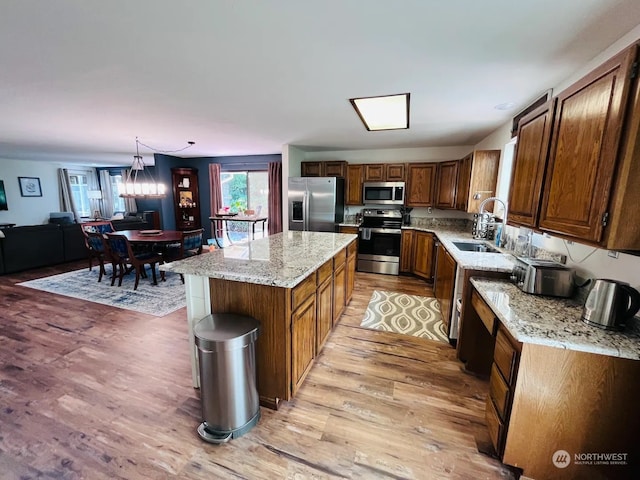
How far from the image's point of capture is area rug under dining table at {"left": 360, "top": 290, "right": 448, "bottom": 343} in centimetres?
303

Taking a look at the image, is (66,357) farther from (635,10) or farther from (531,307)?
(635,10)

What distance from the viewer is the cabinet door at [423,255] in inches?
180

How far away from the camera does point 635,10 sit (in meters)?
1.34

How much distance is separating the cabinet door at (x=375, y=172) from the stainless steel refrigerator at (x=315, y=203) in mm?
520

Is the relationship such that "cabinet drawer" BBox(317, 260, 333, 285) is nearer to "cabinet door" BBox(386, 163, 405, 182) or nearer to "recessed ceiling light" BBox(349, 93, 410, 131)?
"recessed ceiling light" BBox(349, 93, 410, 131)

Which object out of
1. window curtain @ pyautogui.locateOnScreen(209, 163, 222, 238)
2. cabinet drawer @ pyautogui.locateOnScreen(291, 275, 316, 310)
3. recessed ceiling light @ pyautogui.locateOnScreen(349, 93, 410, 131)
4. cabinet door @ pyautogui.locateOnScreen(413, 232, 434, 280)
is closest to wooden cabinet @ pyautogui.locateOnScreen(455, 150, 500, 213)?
recessed ceiling light @ pyautogui.locateOnScreen(349, 93, 410, 131)

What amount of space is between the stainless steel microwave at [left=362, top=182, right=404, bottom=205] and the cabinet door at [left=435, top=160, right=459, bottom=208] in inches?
25.9

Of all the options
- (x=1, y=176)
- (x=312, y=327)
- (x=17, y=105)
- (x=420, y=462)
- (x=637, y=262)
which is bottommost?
(x=420, y=462)

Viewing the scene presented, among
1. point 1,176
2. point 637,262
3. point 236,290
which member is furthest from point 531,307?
point 1,176

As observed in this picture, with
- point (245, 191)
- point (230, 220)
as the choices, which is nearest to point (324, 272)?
point (230, 220)

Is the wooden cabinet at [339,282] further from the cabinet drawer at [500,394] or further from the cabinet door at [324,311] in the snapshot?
the cabinet drawer at [500,394]

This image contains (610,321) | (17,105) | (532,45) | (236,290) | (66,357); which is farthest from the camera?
(17,105)

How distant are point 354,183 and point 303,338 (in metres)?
3.90

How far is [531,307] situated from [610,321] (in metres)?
0.33
